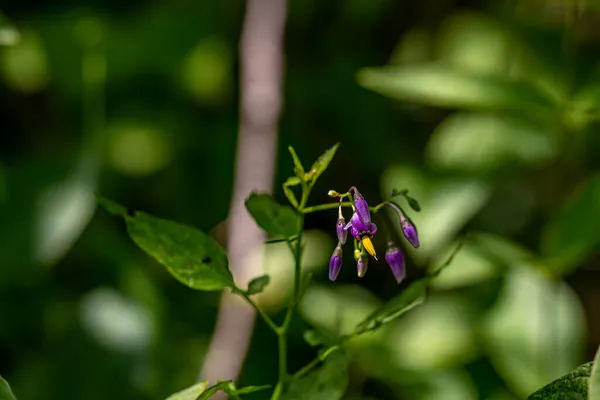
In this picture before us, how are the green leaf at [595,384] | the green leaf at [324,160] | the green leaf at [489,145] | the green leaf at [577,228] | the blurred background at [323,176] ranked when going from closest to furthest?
the green leaf at [595,384]
the green leaf at [324,160]
the green leaf at [577,228]
the blurred background at [323,176]
the green leaf at [489,145]

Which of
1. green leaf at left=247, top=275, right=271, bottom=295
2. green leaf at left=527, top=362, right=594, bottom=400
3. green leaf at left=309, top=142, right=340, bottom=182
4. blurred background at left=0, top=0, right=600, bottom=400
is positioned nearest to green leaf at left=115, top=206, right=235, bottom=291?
green leaf at left=247, top=275, right=271, bottom=295

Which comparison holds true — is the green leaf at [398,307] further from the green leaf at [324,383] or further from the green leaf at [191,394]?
the green leaf at [191,394]

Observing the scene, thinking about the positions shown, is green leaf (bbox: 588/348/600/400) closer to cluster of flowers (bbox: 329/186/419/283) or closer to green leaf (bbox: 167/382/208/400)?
cluster of flowers (bbox: 329/186/419/283)

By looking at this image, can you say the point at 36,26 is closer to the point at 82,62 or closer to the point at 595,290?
the point at 82,62

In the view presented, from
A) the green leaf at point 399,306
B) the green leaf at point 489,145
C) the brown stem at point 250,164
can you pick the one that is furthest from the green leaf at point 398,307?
the green leaf at point 489,145

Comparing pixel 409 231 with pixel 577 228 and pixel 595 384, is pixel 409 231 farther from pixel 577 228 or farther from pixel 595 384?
pixel 577 228

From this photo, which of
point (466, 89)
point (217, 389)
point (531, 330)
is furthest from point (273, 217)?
point (531, 330)
